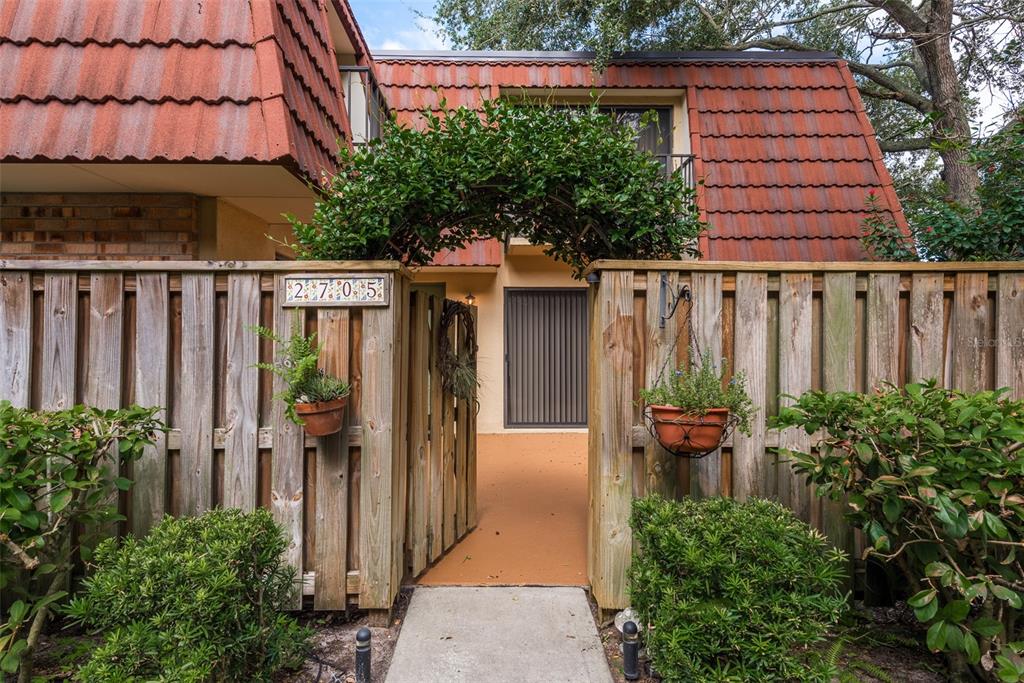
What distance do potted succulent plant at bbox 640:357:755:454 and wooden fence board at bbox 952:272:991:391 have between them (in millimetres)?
1322

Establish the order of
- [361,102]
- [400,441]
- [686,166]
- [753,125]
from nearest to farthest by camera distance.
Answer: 1. [400,441]
2. [361,102]
3. [686,166]
4. [753,125]

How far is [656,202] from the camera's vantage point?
2846mm

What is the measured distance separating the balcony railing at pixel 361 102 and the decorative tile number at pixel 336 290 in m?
3.18

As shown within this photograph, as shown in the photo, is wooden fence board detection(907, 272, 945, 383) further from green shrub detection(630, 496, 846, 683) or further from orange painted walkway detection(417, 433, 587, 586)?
orange painted walkway detection(417, 433, 587, 586)

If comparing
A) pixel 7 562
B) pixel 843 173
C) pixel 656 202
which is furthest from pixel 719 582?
pixel 843 173

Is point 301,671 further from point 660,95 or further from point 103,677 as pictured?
point 660,95

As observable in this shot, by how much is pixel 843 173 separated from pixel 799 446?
4.88 metres

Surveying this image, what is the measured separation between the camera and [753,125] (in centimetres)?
652

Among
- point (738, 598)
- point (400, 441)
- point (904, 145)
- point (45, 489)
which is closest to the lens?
point (738, 598)

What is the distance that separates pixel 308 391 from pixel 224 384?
24.2 inches

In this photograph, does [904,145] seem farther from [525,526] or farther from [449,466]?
[449,466]

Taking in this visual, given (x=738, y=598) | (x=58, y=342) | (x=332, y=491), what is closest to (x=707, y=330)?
(x=738, y=598)

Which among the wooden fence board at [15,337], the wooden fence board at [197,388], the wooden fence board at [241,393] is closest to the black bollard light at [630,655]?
the wooden fence board at [241,393]

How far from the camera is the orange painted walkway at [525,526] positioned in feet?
11.1
